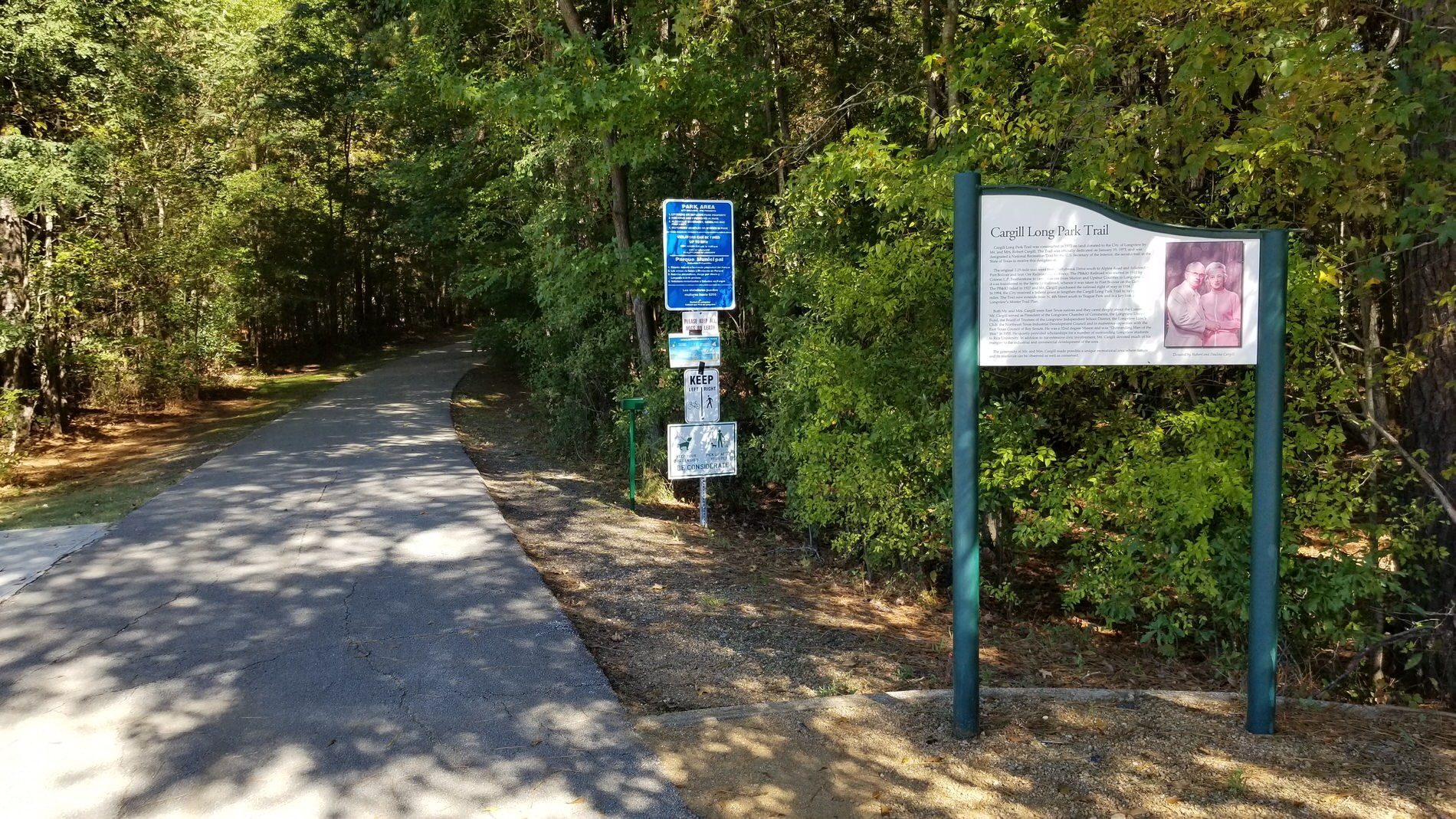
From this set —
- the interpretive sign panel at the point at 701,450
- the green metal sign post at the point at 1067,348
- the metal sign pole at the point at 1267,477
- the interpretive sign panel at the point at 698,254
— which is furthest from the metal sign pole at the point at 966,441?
the interpretive sign panel at the point at 701,450

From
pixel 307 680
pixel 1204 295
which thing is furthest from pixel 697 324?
pixel 1204 295

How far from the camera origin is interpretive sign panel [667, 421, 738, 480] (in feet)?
32.9

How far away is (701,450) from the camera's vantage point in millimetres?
10109

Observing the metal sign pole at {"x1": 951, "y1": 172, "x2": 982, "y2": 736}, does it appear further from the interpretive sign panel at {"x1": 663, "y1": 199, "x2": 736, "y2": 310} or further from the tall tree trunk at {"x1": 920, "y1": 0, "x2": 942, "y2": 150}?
the interpretive sign panel at {"x1": 663, "y1": 199, "x2": 736, "y2": 310}

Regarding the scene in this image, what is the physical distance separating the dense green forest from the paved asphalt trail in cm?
311

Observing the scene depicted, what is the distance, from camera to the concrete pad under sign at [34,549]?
733 centimetres

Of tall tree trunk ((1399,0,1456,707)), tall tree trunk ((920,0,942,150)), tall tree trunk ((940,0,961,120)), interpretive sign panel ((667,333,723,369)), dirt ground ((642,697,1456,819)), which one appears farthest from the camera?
interpretive sign panel ((667,333,723,369))

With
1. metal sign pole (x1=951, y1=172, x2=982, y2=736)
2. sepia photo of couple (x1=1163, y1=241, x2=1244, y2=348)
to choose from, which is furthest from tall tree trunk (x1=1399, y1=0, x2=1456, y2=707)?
metal sign pole (x1=951, y1=172, x2=982, y2=736)

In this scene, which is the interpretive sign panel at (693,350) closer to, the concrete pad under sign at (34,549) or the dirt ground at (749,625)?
the dirt ground at (749,625)

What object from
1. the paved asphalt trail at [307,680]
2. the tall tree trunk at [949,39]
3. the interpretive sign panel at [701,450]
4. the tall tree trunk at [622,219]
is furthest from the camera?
the tall tree trunk at [622,219]

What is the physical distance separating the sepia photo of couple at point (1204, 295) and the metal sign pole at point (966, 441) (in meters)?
0.90

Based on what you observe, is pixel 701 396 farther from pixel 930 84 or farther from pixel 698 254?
pixel 930 84

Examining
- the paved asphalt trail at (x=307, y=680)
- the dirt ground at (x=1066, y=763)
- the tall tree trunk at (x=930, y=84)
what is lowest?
the dirt ground at (x=1066, y=763)

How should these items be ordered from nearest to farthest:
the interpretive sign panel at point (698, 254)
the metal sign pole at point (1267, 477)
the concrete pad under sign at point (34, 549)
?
the metal sign pole at point (1267, 477) < the concrete pad under sign at point (34, 549) < the interpretive sign panel at point (698, 254)
